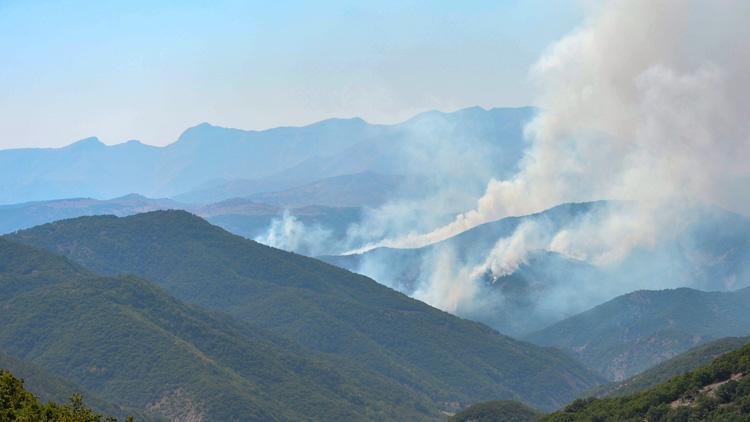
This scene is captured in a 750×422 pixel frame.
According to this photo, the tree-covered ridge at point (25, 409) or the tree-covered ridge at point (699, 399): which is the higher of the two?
the tree-covered ridge at point (699, 399)

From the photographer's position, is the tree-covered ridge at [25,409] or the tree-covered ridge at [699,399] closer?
the tree-covered ridge at [25,409]

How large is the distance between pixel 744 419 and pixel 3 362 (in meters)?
139

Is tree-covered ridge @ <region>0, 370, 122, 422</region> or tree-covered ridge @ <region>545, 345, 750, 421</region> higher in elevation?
tree-covered ridge @ <region>545, 345, 750, 421</region>

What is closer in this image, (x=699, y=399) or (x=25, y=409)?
(x=25, y=409)

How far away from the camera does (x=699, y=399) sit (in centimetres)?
12075

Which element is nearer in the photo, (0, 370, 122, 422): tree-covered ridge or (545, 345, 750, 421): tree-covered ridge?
(0, 370, 122, 422): tree-covered ridge

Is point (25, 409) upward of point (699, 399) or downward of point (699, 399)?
downward

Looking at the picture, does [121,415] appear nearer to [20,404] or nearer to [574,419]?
[574,419]

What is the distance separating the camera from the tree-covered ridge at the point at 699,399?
115188mm

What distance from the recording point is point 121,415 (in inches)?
7859

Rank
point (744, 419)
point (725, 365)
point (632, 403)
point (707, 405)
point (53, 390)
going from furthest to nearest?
point (53, 390) → point (632, 403) → point (725, 365) → point (707, 405) → point (744, 419)

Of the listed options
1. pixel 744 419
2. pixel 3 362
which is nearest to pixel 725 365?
pixel 744 419

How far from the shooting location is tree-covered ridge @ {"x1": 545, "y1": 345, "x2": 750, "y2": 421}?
115 meters

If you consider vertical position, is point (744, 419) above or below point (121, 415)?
above
